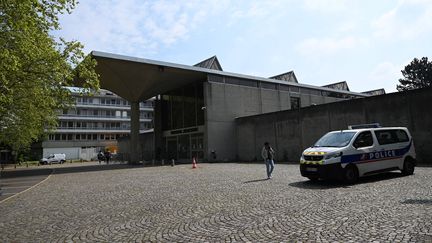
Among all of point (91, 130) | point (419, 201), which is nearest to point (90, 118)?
point (91, 130)

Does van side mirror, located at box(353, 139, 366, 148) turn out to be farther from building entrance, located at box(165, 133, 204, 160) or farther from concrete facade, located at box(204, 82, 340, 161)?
building entrance, located at box(165, 133, 204, 160)

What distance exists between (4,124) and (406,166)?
88.7ft

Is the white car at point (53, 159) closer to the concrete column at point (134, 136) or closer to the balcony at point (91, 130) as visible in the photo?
the balcony at point (91, 130)

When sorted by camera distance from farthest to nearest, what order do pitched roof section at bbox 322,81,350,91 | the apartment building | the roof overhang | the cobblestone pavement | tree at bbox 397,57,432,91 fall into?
the apartment building
tree at bbox 397,57,432,91
pitched roof section at bbox 322,81,350,91
the roof overhang
the cobblestone pavement

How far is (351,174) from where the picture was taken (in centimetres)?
1127

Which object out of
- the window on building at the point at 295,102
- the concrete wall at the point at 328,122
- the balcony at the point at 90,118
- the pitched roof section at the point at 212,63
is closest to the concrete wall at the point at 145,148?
the pitched roof section at the point at 212,63

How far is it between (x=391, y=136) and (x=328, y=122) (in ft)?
40.0

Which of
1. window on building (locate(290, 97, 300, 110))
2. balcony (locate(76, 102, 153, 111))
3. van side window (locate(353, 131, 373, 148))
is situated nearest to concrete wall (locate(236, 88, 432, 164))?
van side window (locate(353, 131, 373, 148))

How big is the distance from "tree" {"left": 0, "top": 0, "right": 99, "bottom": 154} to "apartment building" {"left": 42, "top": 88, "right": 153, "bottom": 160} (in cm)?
5406

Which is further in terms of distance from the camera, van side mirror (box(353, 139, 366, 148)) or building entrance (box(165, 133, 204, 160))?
building entrance (box(165, 133, 204, 160))

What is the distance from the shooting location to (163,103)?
40.5m

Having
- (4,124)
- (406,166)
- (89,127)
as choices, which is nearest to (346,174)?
(406,166)

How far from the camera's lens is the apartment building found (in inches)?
2896

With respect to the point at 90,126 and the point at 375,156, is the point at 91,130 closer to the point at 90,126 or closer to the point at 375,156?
the point at 90,126
